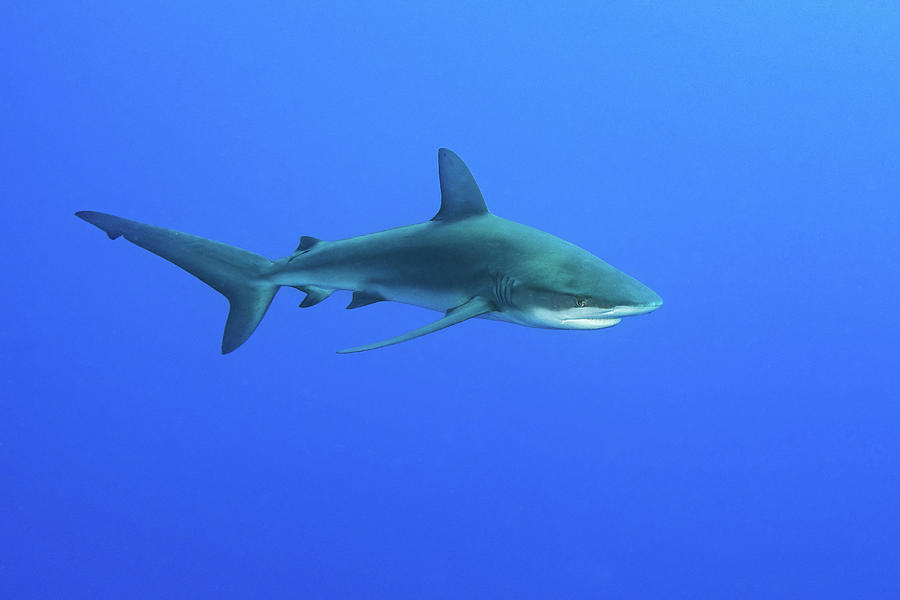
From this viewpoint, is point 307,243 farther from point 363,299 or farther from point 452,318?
point 452,318

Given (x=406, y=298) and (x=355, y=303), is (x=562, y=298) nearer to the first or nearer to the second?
(x=406, y=298)

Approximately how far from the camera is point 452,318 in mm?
3162

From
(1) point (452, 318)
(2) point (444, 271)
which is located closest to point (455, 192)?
(2) point (444, 271)

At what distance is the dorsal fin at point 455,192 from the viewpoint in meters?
3.78

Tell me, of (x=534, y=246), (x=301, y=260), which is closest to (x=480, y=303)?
(x=534, y=246)

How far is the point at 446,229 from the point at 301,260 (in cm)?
90

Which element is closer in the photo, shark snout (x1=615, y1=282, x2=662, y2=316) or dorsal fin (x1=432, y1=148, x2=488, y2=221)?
shark snout (x1=615, y1=282, x2=662, y2=316)

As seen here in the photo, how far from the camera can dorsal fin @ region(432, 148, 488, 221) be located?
12.4 feet

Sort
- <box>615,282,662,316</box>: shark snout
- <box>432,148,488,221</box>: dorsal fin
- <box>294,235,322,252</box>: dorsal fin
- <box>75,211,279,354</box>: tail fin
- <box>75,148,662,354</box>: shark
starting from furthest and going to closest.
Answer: <box>294,235,322,252</box>: dorsal fin
<box>75,211,279,354</box>: tail fin
<box>432,148,488,221</box>: dorsal fin
<box>75,148,662,354</box>: shark
<box>615,282,662,316</box>: shark snout

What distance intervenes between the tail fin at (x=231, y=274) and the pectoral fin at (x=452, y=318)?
1.17 metres

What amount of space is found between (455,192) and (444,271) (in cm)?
48

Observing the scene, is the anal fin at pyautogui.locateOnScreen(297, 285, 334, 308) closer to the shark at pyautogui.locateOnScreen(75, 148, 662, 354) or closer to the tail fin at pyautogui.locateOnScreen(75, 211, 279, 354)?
the shark at pyautogui.locateOnScreen(75, 148, 662, 354)

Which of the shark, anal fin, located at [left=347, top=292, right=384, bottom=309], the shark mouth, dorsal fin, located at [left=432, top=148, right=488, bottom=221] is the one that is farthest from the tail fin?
the shark mouth

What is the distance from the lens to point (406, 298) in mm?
3752
